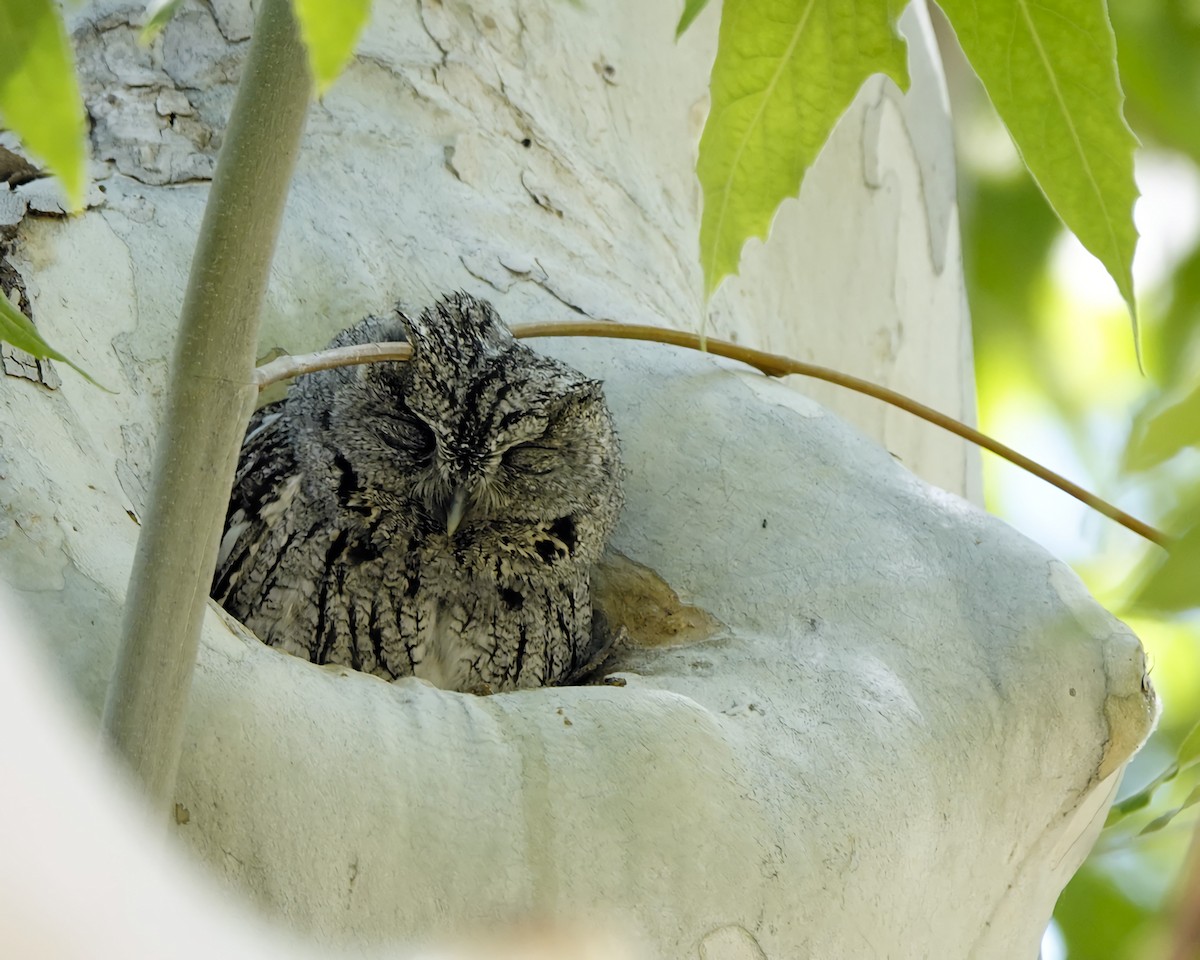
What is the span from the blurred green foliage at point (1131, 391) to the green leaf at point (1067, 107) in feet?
0.18

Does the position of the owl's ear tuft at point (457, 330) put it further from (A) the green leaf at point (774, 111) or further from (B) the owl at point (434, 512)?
(A) the green leaf at point (774, 111)

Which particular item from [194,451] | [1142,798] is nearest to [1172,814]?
[1142,798]

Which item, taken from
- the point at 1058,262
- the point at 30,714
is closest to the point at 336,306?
the point at 30,714

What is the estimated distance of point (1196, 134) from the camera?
255cm

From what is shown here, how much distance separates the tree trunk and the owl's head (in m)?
0.15

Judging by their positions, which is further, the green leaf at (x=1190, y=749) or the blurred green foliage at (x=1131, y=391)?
the green leaf at (x=1190, y=749)

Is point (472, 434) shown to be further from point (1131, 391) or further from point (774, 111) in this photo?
point (1131, 391)

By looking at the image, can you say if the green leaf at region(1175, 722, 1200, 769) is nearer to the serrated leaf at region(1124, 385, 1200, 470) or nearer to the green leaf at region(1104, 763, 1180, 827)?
the green leaf at region(1104, 763, 1180, 827)

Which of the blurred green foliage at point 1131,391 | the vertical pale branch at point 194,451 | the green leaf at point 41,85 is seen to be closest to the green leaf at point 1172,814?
the blurred green foliage at point 1131,391

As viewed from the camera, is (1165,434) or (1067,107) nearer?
(1165,434)

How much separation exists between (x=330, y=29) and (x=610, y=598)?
1926mm

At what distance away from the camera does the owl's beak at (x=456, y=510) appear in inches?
85.0

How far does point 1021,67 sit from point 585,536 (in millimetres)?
1494

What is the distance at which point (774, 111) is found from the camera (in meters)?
1.07
